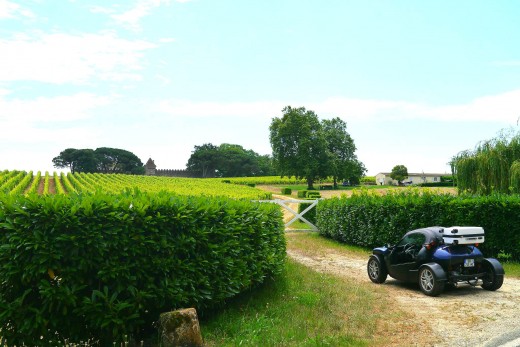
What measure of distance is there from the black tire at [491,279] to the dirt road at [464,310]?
0.45ft

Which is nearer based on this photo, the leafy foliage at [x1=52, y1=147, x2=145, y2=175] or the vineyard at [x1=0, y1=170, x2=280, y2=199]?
the vineyard at [x1=0, y1=170, x2=280, y2=199]

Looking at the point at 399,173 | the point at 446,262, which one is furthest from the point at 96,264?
the point at 399,173

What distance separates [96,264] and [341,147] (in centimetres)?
7710

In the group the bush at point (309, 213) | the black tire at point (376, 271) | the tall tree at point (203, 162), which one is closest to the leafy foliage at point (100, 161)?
the tall tree at point (203, 162)

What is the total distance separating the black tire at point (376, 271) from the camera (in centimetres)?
1154

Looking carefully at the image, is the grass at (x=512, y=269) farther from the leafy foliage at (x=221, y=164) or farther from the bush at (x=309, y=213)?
the leafy foliage at (x=221, y=164)

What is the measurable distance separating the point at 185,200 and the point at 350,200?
1399cm

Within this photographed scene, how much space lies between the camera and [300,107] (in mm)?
74188

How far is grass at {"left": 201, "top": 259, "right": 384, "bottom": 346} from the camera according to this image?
6680 mm

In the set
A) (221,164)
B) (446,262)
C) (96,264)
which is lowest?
(446,262)

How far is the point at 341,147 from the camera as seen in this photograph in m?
81.2

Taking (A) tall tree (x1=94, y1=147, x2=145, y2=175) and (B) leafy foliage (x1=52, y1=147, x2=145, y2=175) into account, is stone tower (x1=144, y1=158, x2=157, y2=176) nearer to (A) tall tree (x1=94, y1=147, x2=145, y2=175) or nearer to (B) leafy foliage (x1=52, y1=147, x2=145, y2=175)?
(B) leafy foliage (x1=52, y1=147, x2=145, y2=175)

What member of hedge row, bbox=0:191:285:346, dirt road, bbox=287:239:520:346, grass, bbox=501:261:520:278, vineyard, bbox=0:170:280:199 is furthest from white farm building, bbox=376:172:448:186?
hedge row, bbox=0:191:285:346

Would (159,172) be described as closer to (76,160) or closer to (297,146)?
(76,160)
